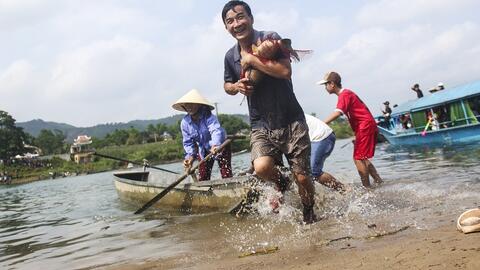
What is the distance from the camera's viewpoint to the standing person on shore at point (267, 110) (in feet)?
13.1

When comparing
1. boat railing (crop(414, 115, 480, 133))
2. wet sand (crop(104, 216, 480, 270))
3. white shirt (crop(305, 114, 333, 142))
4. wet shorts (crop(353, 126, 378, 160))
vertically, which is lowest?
wet sand (crop(104, 216, 480, 270))

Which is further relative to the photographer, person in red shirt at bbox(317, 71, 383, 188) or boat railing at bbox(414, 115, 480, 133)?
boat railing at bbox(414, 115, 480, 133)

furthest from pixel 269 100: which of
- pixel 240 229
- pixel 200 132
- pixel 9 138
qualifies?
pixel 9 138

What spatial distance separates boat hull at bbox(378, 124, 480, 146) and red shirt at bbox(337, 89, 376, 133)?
10.8m

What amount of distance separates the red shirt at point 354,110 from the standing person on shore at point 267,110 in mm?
2260

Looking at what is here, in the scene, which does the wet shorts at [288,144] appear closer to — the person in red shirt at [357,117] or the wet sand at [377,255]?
the wet sand at [377,255]

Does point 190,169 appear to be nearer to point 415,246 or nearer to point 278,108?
point 278,108

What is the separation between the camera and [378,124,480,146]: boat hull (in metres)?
16.2

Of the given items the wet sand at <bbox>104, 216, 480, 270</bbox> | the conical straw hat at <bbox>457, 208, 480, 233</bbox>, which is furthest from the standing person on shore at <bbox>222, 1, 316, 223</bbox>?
the conical straw hat at <bbox>457, 208, 480, 233</bbox>

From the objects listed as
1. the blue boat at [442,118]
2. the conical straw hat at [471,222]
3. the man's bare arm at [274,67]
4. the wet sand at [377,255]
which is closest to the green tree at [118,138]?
the blue boat at [442,118]

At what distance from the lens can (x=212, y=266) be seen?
11.0ft

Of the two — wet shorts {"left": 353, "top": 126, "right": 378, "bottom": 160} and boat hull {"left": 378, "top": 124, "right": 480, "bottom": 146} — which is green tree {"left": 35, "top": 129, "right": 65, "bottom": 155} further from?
wet shorts {"left": 353, "top": 126, "right": 378, "bottom": 160}

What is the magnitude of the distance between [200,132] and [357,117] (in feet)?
8.50

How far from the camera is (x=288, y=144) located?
4.18 m
